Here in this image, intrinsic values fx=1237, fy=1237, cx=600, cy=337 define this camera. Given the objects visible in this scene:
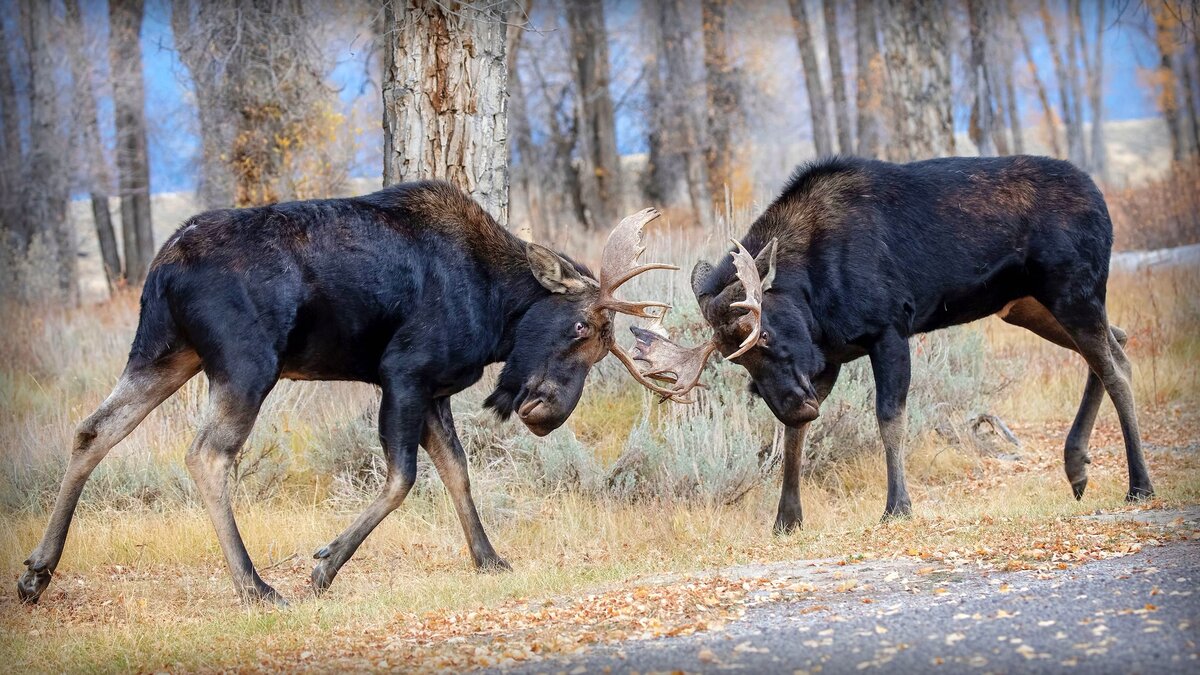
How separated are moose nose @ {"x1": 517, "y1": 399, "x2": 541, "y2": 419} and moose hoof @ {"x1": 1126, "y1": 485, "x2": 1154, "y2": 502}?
12.9ft

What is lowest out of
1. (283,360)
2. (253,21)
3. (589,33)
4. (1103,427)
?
(1103,427)

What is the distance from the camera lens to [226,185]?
60.5ft

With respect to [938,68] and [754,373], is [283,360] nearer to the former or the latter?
[754,373]

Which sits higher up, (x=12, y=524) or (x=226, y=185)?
(x=226, y=185)

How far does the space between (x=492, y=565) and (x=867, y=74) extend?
25.9 m

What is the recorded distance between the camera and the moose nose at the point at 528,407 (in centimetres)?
704

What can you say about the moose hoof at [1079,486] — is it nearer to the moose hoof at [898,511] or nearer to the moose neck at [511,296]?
the moose hoof at [898,511]

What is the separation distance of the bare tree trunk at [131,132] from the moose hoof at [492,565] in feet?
73.0

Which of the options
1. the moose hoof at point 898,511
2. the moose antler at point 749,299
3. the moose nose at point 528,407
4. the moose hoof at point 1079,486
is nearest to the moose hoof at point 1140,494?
the moose hoof at point 1079,486

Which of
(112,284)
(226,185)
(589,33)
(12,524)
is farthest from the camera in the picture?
(589,33)

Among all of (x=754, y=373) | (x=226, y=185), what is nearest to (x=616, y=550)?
(x=754, y=373)

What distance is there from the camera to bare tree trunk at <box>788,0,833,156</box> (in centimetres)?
3183

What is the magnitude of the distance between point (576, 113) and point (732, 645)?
29.4 m

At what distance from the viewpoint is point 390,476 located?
6.89 m
